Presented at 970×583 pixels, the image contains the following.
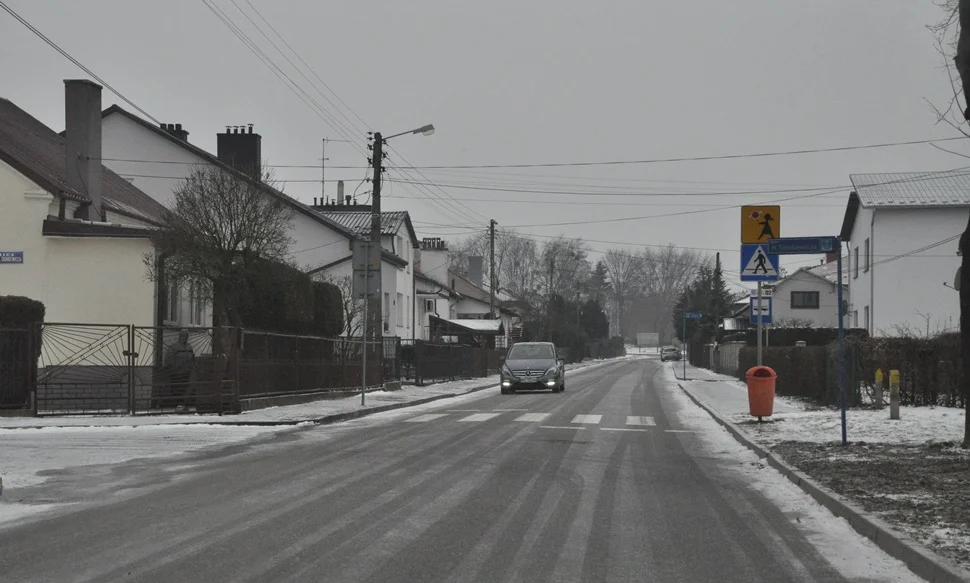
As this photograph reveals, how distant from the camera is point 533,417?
20.8m

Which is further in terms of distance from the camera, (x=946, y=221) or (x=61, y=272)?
(x=946, y=221)

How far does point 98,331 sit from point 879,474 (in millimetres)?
14889

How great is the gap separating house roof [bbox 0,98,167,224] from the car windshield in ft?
39.7

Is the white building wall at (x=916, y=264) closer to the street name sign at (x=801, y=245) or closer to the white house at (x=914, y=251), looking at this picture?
the white house at (x=914, y=251)

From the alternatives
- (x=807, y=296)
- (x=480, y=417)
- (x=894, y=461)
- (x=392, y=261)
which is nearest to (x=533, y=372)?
(x=480, y=417)

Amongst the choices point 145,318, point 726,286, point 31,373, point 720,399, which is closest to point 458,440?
point 31,373

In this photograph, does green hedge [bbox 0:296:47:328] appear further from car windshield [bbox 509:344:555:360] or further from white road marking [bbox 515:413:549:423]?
car windshield [bbox 509:344:555:360]

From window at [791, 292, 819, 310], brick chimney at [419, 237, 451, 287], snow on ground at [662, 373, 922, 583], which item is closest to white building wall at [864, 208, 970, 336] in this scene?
snow on ground at [662, 373, 922, 583]

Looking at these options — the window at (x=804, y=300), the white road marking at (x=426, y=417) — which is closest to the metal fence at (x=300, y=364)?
the white road marking at (x=426, y=417)

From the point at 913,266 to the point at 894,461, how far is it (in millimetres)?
31887

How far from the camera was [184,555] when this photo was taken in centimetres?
697

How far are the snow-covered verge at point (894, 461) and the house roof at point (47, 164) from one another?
1686cm

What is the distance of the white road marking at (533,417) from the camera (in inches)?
787

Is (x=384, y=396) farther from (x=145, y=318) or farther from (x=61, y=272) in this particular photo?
(x=61, y=272)
